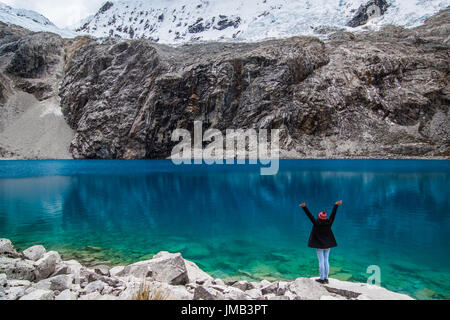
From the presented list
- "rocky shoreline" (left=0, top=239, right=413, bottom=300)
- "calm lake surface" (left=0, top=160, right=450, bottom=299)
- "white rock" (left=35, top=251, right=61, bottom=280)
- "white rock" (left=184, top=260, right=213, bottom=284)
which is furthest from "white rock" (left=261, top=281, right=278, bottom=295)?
"white rock" (left=35, top=251, right=61, bottom=280)

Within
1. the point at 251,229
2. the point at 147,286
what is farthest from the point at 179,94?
the point at 147,286

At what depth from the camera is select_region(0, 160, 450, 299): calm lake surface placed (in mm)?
11242

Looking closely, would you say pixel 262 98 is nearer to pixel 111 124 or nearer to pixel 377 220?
pixel 111 124

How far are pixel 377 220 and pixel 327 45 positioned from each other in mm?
99208

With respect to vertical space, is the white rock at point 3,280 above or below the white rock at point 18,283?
above

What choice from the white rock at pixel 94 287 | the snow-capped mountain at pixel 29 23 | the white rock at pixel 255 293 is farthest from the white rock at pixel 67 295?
the snow-capped mountain at pixel 29 23

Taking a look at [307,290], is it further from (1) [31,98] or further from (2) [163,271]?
(1) [31,98]

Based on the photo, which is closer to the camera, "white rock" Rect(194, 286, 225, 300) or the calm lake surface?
"white rock" Rect(194, 286, 225, 300)

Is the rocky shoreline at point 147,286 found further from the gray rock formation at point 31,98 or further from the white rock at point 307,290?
the gray rock formation at point 31,98

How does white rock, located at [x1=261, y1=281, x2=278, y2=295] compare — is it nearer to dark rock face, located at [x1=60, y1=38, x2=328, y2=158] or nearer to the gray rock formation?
dark rock face, located at [x1=60, y1=38, x2=328, y2=158]

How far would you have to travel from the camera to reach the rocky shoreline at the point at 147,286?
6.21 m

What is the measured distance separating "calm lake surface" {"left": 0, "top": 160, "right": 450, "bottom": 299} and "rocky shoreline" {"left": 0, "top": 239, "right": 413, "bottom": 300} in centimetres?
282

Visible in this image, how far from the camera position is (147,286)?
20.6ft

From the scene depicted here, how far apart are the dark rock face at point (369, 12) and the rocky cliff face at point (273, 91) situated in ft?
121
